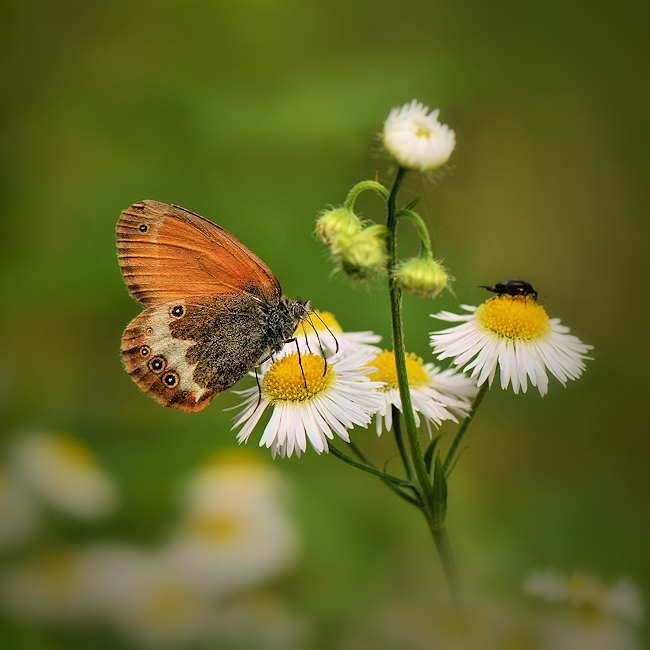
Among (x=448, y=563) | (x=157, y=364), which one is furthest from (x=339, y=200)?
(x=448, y=563)

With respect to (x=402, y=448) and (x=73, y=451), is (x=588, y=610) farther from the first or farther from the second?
(x=73, y=451)

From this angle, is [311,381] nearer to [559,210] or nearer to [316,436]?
[316,436]

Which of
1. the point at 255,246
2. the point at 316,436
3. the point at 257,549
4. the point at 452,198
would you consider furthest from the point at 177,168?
the point at 316,436

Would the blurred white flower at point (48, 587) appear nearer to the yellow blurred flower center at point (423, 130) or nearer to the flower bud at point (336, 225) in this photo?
the flower bud at point (336, 225)

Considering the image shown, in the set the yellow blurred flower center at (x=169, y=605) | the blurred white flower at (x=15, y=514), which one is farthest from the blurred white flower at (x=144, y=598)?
the blurred white flower at (x=15, y=514)

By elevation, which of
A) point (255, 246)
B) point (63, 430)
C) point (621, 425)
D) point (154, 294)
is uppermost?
point (255, 246)

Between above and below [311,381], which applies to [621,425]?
above
